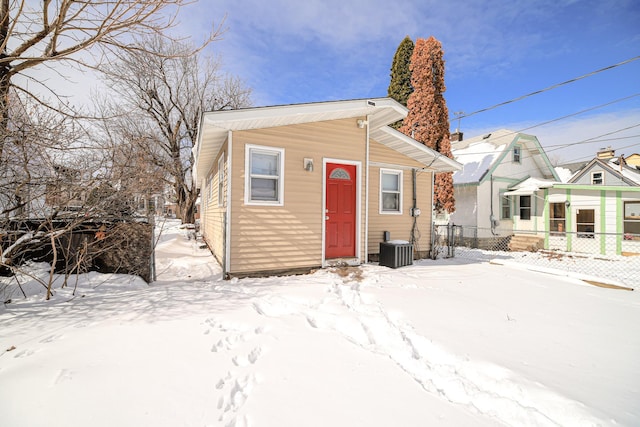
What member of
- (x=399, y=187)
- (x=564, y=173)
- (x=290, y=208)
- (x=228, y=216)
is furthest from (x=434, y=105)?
(x=564, y=173)

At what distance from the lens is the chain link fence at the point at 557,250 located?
869cm

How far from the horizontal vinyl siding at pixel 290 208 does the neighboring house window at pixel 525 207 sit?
12.7 meters

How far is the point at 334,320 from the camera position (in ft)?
11.0

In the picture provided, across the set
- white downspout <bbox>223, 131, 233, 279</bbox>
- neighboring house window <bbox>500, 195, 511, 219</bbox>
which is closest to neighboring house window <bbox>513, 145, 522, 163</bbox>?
neighboring house window <bbox>500, 195, 511, 219</bbox>

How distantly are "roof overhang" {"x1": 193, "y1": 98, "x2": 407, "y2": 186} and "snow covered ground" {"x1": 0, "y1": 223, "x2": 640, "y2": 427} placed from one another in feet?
9.99

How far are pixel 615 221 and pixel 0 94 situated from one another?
59.7 ft

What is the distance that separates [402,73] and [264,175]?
615 inches

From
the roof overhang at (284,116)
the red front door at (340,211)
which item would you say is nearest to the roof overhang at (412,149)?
the roof overhang at (284,116)

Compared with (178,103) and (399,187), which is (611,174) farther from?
(178,103)

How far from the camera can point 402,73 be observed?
17297mm

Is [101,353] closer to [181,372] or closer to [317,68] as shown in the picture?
[181,372]

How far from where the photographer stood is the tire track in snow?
1888mm

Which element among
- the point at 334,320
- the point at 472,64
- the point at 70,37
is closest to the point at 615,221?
the point at 472,64

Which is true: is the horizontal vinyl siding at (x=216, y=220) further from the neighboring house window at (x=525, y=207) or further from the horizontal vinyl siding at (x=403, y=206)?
the neighboring house window at (x=525, y=207)
